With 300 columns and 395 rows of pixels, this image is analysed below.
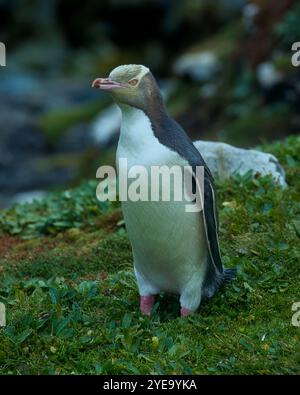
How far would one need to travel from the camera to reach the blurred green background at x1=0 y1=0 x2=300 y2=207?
1698 cm

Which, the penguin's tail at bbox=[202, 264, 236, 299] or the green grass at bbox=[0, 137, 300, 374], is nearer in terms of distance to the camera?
the green grass at bbox=[0, 137, 300, 374]

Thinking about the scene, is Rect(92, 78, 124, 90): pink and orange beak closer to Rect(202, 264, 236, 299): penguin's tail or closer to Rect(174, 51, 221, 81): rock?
Rect(202, 264, 236, 299): penguin's tail

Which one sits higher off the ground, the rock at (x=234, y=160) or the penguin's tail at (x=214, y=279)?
the rock at (x=234, y=160)

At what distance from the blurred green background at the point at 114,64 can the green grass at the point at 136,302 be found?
9.40 ft

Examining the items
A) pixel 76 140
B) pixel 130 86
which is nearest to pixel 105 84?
pixel 130 86

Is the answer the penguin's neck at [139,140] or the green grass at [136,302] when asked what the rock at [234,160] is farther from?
the penguin's neck at [139,140]

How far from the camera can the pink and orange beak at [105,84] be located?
20.1 ft

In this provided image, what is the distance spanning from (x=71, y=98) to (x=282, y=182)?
1738cm

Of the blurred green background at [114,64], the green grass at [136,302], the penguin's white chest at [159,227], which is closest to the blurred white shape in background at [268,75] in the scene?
the blurred green background at [114,64]

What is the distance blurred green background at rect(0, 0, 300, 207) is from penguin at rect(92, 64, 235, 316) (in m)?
4.69

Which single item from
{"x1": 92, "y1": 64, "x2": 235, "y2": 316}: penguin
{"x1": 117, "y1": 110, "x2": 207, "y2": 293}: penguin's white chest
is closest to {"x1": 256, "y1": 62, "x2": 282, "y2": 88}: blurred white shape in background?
{"x1": 92, "y1": 64, "x2": 235, "y2": 316}: penguin

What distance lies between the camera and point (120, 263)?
320 inches
